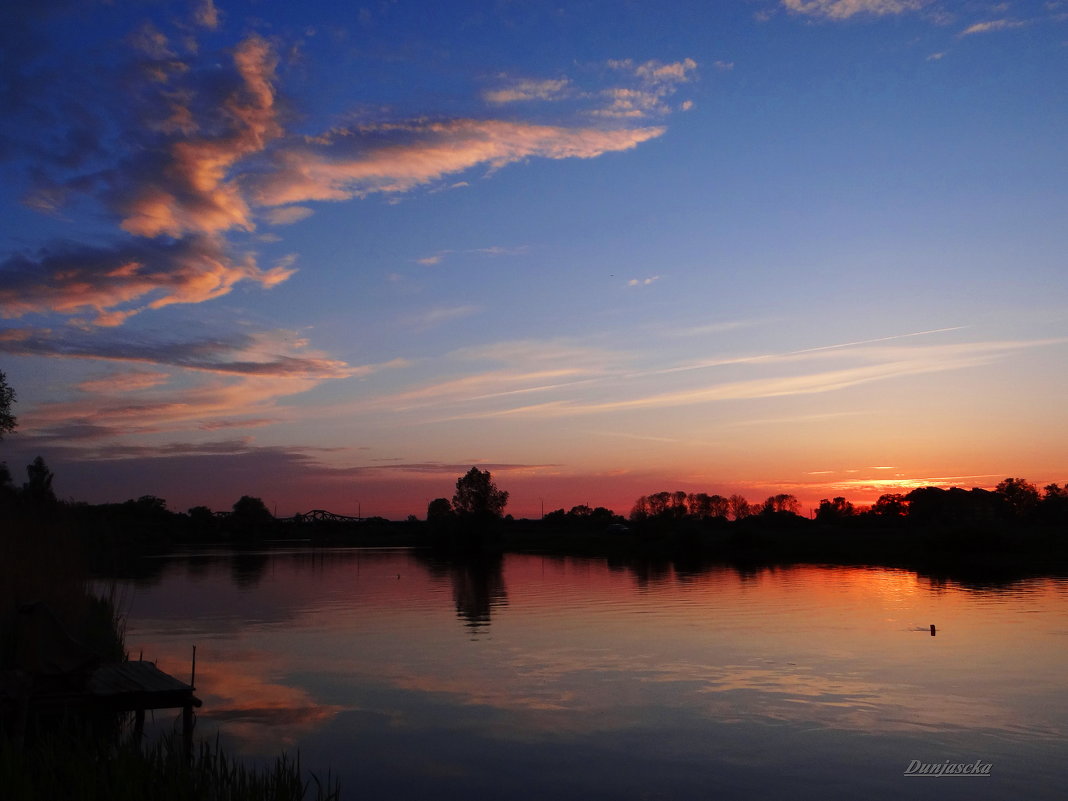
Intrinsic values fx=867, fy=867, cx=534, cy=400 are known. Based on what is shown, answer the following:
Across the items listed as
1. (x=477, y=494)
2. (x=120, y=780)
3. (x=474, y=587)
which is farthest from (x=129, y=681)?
(x=477, y=494)

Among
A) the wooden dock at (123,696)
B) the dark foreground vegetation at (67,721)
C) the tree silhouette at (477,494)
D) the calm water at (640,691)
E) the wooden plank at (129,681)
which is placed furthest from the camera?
the tree silhouette at (477,494)

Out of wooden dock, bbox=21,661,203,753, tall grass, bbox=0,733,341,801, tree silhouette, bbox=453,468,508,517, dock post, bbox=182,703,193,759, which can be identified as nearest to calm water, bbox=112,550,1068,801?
dock post, bbox=182,703,193,759

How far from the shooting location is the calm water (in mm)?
19156

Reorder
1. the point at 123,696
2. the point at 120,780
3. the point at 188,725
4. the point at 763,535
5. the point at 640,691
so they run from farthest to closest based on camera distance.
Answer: the point at 763,535, the point at 640,691, the point at 188,725, the point at 123,696, the point at 120,780

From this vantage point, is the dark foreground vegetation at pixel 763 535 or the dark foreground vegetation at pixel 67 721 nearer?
the dark foreground vegetation at pixel 67 721

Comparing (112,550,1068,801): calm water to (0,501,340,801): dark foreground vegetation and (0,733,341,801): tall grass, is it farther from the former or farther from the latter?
(0,733,341,801): tall grass

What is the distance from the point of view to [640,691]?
2742 cm

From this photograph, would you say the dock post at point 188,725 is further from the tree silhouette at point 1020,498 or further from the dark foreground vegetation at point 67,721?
the tree silhouette at point 1020,498

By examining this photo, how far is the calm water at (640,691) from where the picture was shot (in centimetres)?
1916

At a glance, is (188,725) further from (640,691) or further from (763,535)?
(763,535)

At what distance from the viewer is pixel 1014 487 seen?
19938 centimetres

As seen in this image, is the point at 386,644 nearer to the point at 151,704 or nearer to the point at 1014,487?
the point at 151,704

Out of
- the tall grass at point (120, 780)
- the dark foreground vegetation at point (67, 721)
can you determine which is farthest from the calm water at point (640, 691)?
the tall grass at point (120, 780)

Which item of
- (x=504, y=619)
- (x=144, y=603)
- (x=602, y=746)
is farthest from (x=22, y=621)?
(x=144, y=603)
